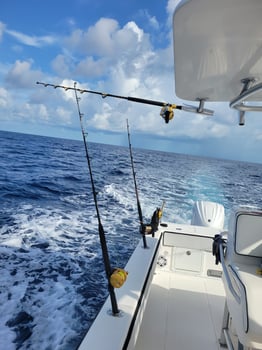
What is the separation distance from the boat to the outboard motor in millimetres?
1087

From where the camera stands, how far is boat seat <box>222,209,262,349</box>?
47.5 inches

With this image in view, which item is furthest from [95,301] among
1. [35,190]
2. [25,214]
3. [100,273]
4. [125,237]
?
[35,190]

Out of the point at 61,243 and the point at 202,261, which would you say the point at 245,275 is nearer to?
the point at 202,261

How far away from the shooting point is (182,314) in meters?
2.37

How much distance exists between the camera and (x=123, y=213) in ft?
20.8

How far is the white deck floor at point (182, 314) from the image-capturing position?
6.59ft

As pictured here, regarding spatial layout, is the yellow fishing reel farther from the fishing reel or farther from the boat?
the fishing reel

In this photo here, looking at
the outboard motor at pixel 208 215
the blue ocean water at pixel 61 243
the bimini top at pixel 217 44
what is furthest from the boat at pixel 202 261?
the outboard motor at pixel 208 215

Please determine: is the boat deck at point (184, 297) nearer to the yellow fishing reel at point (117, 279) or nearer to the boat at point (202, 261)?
the boat at point (202, 261)

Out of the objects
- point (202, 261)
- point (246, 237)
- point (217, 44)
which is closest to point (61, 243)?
point (202, 261)

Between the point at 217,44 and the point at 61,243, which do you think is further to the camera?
the point at 61,243

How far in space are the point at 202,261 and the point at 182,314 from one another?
799 millimetres

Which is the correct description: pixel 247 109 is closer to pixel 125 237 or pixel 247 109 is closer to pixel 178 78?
pixel 178 78

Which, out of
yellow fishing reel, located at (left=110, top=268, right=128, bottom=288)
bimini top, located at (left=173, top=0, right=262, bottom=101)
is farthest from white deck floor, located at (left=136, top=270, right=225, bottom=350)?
bimini top, located at (left=173, top=0, right=262, bottom=101)
